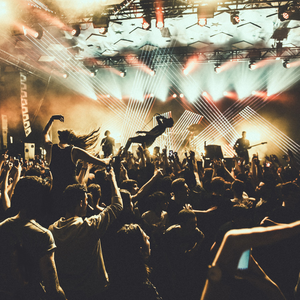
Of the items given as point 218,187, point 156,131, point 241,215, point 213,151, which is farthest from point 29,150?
point 241,215

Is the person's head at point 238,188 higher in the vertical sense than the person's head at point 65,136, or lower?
lower

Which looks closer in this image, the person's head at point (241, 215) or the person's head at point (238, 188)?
the person's head at point (241, 215)

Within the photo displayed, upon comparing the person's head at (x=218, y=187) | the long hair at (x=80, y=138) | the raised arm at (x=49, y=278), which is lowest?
the raised arm at (x=49, y=278)

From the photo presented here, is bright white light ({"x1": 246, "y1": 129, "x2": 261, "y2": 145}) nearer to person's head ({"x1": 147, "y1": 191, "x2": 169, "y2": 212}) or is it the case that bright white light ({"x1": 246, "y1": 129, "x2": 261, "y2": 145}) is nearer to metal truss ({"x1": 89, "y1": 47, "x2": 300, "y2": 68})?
metal truss ({"x1": 89, "y1": 47, "x2": 300, "y2": 68})

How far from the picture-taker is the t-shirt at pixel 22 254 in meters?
1.09

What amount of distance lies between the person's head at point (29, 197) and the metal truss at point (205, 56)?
30.8 feet

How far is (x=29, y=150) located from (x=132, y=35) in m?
6.80

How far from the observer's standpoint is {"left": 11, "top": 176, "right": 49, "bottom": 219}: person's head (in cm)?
132

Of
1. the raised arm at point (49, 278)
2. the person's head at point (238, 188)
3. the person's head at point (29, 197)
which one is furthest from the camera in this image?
the person's head at point (238, 188)

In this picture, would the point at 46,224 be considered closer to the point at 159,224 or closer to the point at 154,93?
the point at 159,224

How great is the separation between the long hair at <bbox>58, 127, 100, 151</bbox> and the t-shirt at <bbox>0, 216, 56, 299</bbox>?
52.9 inches

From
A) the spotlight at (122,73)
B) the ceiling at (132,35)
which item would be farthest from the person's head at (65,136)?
the spotlight at (122,73)

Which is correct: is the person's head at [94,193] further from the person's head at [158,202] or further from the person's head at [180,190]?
the person's head at [180,190]

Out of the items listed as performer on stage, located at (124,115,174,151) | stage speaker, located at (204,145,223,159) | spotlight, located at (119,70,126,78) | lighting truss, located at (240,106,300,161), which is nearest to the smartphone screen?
performer on stage, located at (124,115,174,151)
